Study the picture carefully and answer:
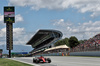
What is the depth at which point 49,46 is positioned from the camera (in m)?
106

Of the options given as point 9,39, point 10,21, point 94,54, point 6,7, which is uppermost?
point 6,7

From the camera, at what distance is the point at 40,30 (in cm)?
10406

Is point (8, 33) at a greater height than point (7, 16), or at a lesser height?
lesser

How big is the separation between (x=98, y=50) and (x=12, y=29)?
45423 millimetres

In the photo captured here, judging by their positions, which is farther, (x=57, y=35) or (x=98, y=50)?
(x=57, y=35)

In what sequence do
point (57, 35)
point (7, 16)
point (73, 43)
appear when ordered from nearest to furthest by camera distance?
point (7, 16) → point (73, 43) → point (57, 35)

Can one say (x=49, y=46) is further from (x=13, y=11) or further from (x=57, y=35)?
(x=13, y=11)

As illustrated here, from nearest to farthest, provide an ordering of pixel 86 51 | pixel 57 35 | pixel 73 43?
pixel 86 51
pixel 73 43
pixel 57 35

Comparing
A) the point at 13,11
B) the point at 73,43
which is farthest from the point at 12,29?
the point at 73,43

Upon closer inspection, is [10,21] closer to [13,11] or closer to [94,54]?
[13,11]

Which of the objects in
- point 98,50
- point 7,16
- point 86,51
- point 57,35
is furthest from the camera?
point 57,35

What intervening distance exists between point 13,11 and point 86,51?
132 ft

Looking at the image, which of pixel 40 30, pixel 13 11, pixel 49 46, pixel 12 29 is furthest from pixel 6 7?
pixel 49 46

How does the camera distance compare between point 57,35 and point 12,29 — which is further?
point 57,35
